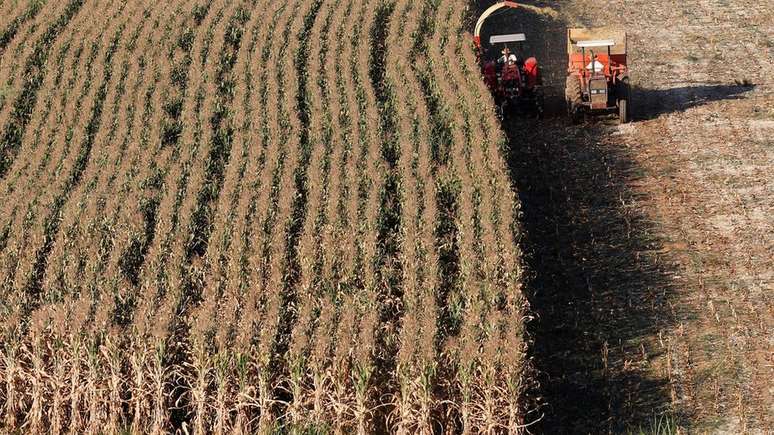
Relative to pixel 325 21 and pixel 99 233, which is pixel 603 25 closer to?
pixel 325 21

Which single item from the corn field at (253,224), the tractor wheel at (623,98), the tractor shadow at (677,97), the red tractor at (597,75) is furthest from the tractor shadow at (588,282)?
the tractor shadow at (677,97)

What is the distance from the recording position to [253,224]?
1856 cm

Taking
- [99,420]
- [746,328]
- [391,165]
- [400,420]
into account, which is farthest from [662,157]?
[99,420]

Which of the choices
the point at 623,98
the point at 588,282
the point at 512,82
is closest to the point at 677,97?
the point at 623,98

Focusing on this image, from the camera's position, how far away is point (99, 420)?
14.7 metres

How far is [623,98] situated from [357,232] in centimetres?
889

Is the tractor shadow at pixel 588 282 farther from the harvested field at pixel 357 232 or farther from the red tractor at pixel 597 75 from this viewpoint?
the red tractor at pixel 597 75

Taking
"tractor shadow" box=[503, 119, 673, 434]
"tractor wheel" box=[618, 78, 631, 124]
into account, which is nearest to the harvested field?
"tractor shadow" box=[503, 119, 673, 434]

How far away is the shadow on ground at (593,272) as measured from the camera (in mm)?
15391

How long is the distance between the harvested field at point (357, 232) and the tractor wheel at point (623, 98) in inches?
16.0

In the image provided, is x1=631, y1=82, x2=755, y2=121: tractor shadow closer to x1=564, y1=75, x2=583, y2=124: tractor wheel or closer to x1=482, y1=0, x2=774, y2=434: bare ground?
x1=482, y1=0, x2=774, y2=434: bare ground

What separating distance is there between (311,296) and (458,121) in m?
7.12

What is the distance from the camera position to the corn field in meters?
14.5

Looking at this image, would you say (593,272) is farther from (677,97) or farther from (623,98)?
(677,97)
